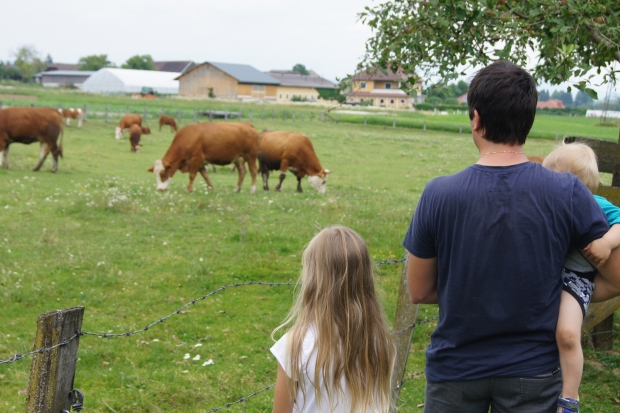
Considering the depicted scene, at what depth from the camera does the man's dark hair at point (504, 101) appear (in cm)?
250

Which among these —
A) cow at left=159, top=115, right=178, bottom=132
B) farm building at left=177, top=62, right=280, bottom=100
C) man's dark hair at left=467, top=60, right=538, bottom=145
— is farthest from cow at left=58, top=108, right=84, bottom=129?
farm building at left=177, top=62, right=280, bottom=100

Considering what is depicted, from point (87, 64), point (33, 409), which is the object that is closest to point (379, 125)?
point (33, 409)

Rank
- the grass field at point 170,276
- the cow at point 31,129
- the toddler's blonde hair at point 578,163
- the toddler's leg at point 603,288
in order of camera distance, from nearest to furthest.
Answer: the toddler's leg at point 603,288 → the toddler's blonde hair at point 578,163 → the grass field at point 170,276 → the cow at point 31,129

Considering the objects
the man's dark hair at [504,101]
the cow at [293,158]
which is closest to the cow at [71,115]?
the cow at [293,158]

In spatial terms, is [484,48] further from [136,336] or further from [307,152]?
[307,152]

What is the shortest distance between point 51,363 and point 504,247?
6.66ft

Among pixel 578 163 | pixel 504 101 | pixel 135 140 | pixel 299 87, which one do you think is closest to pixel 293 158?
pixel 135 140

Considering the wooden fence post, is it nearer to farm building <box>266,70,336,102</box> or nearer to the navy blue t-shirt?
the navy blue t-shirt

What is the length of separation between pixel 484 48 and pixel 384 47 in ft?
3.98

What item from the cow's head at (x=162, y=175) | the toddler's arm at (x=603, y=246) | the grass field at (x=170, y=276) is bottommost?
the grass field at (x=170, y=276)

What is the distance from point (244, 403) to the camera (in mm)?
5281

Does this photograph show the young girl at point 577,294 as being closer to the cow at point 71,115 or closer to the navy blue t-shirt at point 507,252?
the navy blue t-shirt at point 507,252

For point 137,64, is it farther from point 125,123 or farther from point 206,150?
point 206,150

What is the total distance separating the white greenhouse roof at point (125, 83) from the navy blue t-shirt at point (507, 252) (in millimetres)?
95720
